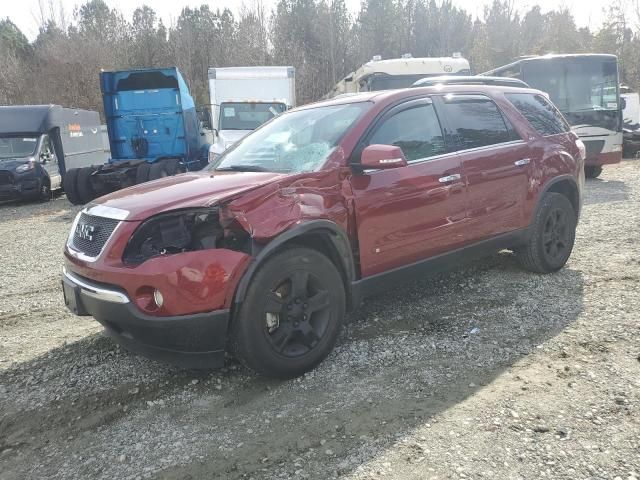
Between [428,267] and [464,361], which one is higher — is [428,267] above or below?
above

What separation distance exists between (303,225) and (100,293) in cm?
128

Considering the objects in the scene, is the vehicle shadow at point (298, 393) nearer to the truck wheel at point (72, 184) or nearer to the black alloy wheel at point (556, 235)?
the black alloy wheel at point (556, 235)

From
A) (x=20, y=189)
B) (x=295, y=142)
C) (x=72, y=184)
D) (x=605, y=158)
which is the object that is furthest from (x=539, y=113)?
(x=20, y=189)

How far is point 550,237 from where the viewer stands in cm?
531

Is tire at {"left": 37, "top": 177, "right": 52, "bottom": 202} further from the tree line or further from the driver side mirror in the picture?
the tree line

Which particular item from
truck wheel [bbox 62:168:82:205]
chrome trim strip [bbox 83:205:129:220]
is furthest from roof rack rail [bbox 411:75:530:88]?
truck wheel [bbox 62:168:82:205]

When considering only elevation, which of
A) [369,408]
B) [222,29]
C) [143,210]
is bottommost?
[369,408]

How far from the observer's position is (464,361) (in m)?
3.63

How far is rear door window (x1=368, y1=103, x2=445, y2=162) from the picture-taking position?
4.02m

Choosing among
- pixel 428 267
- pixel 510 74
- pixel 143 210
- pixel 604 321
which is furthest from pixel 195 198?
pixel 510 74

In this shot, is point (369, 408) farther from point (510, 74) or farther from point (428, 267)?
point (510, 74)

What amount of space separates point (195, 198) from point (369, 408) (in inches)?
63.6

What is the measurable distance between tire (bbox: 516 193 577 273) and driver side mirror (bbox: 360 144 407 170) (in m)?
2.19

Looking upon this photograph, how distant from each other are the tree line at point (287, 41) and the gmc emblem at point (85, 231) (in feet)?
107
